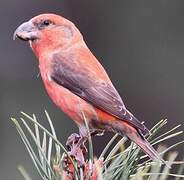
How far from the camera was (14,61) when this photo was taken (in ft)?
39.4

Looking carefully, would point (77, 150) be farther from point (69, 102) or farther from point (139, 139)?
point (69, 102)

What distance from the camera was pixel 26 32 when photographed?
6180mm

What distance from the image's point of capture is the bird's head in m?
6.26

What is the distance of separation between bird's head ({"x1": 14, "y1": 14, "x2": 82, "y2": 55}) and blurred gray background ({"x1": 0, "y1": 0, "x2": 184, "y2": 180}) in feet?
15.1

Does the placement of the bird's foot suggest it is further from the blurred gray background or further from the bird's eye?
the blurred gray background

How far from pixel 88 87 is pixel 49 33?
616 millimetres

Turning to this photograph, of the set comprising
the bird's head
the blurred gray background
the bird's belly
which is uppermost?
the bird's head

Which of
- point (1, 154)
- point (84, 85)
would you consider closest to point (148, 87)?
point (1, 154)

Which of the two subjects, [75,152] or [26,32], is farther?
[26,32]

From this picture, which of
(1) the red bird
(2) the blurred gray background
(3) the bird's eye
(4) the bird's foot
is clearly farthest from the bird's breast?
(2) the blurred gray background

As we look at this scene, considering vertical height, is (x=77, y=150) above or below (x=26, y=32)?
below

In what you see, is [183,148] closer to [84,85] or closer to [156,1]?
[156,1]

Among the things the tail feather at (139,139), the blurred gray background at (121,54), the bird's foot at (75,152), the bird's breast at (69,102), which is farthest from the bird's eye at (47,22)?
the blurred gray background at (121,54)

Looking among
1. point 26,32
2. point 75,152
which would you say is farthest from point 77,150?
point 26,32
